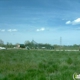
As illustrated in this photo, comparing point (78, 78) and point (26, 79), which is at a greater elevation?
point (78, 78)

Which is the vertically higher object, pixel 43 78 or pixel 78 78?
pixel 78 78

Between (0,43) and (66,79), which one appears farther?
(0,43)

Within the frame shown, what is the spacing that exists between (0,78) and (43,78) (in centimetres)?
181

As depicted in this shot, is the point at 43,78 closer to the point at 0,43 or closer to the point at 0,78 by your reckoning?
the point at 0,78

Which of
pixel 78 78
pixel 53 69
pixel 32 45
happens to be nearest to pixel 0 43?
pixel 32 45

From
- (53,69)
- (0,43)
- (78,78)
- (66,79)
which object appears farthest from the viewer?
(0,43)

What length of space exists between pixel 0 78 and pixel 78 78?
5143mm

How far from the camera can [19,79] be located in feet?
25.5

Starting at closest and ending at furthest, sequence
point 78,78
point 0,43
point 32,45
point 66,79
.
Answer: point 78,78, point 66,79, point 32,45, point 0,43

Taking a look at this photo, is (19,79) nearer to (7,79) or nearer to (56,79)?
(7,79)

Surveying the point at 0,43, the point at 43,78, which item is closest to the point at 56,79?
the point at 43,78

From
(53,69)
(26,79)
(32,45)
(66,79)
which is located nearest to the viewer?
(66,79)

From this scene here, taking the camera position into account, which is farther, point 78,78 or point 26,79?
point 26,79

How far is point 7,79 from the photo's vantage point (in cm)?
770
